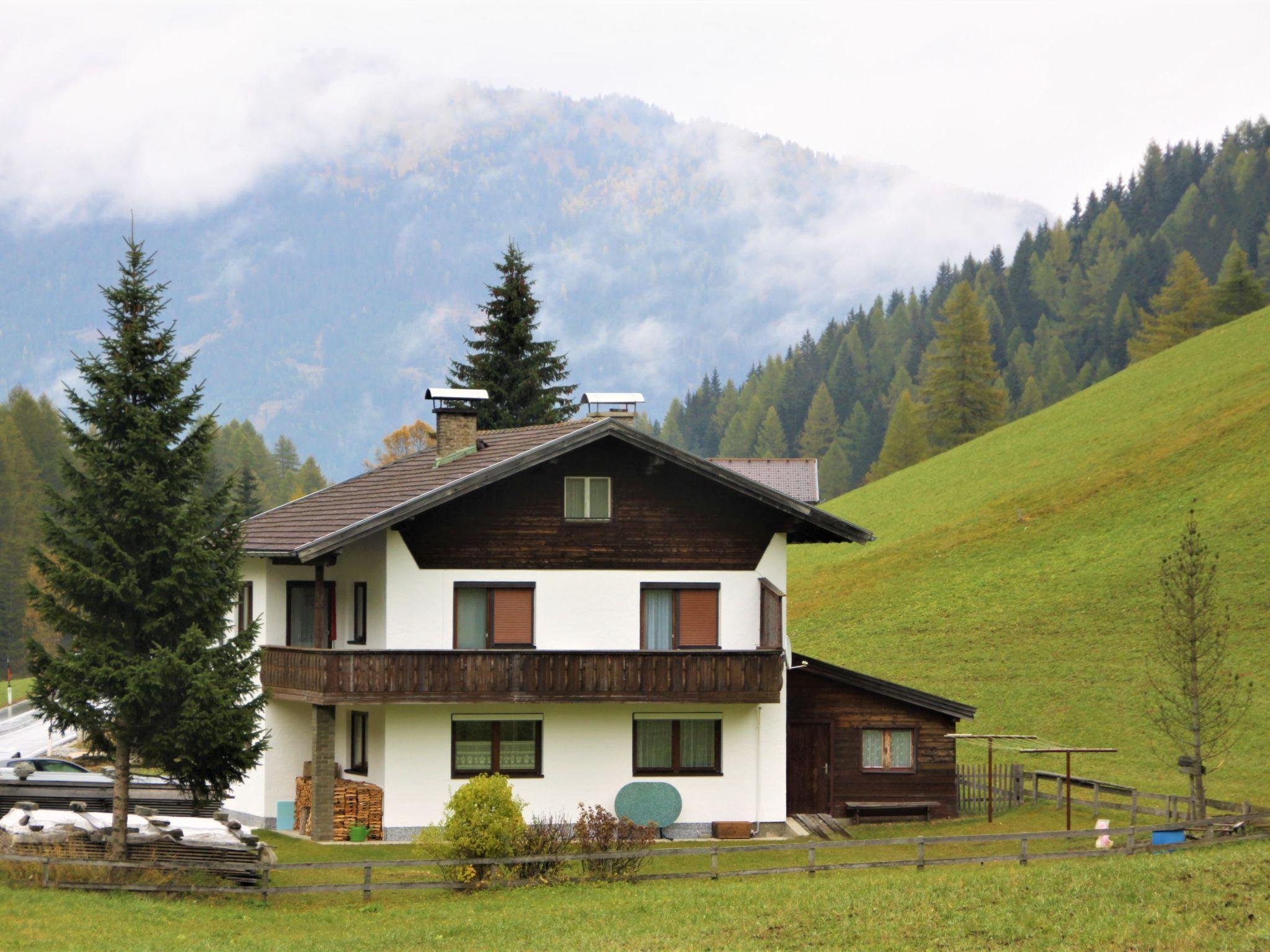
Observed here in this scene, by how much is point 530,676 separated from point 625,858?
694 cm

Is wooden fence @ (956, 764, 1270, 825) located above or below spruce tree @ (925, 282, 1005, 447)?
below

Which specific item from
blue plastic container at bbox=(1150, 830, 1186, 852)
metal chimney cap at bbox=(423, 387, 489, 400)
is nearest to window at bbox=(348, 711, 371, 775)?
metal chimney cap at bbox=(423, 387, 489, 400)

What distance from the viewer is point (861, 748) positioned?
1396 inches

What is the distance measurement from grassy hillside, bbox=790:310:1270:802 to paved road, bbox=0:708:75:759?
27237mm

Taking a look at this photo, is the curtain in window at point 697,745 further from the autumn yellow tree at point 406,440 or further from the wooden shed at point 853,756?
the autumn yellow tree at point 406,440

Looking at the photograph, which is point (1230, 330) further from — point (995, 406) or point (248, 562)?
point (248, 562)

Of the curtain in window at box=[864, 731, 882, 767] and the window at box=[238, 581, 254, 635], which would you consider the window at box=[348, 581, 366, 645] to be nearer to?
the window at box=[238, 581, 254, 635]

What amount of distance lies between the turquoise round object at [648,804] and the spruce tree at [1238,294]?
316 feet

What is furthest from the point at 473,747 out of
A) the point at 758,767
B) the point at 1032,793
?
the point at 1032,793

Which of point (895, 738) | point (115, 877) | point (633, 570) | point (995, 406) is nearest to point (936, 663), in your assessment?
point (895, 738)

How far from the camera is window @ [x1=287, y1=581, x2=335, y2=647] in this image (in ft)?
115

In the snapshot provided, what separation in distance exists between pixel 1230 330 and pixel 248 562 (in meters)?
73.9

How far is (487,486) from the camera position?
107ft

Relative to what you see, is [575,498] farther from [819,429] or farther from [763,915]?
[819,429]
